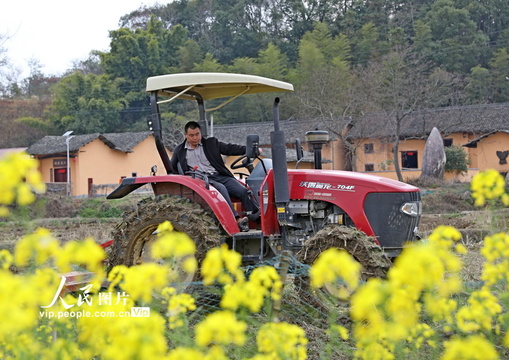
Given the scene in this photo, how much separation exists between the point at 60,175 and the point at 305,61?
68.4ft

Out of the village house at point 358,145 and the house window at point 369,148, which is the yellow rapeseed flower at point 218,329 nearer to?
the village house at point 358,145

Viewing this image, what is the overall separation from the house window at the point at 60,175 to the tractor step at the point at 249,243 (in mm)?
32330

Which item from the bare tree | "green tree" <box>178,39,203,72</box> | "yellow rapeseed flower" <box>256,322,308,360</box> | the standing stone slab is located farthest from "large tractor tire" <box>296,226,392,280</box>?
"green tree" <box>178,39,203,72</box>

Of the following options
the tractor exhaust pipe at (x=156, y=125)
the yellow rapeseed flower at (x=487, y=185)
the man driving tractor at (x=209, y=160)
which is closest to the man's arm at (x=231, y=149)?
the man driving tractor at (x=209, y=160)

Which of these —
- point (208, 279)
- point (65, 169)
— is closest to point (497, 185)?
point (208, 279)

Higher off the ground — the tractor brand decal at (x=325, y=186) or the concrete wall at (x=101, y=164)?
the concrete wall at (x=101, y=164)

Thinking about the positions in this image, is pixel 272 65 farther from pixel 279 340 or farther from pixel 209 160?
pixel 279 340

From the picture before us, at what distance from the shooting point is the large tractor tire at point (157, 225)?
551 centimetres

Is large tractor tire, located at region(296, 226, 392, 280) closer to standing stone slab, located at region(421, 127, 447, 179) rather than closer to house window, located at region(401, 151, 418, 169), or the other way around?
standing stone slab, located at region(421, 127, 447, 179)

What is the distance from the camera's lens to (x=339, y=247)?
507 centimetres

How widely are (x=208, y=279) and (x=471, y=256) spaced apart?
5.51 meters

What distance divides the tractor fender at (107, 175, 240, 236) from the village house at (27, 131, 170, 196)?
29.1 meters

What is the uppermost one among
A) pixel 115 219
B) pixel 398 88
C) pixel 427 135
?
pixel 398 88

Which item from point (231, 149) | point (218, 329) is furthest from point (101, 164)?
point (218, 329)
